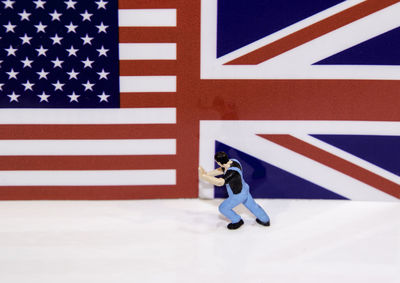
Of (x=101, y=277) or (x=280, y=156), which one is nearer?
(x=101, y=277)

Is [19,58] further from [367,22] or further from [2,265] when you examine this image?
[367,22]

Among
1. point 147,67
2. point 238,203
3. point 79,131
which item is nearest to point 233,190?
point 238,203

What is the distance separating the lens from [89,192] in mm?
2178

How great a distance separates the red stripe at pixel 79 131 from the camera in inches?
81.7

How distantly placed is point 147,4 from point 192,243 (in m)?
1.11

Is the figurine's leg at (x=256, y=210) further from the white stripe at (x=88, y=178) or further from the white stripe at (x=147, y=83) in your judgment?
the white stripe at (x=147, y=83)

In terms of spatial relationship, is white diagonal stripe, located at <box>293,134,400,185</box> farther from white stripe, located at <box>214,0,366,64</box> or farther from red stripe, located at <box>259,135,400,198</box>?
white stripe, located at <box>214,0,366,64</box>

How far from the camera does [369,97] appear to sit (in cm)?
206

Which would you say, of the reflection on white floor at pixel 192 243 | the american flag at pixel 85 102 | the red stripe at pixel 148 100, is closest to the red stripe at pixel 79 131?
the american flag at pixel 85 102

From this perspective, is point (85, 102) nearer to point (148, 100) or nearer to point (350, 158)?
point (148, 100)

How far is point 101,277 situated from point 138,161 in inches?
28.4

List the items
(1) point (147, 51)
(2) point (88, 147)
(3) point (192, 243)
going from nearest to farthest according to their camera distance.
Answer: (3) point (192, 243), (1) point (147, 51), (2) point (88, 147)

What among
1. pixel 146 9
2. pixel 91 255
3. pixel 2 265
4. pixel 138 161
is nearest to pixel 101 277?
pixel 91 255

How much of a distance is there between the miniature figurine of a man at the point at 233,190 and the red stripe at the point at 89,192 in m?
0.36
